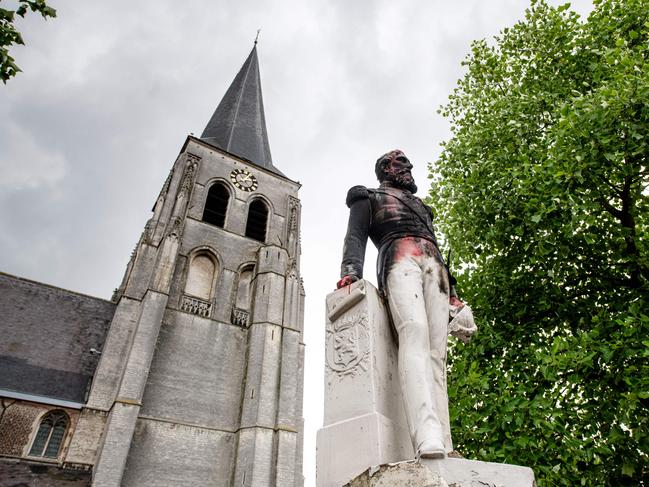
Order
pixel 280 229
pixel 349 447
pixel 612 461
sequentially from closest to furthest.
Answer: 1. pixel 349 447
2. pixel 612 461
3. pixel 280 229

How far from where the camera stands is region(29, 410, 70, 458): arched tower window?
16.4 meters

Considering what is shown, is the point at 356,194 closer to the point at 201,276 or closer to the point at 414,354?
the point at 414,354

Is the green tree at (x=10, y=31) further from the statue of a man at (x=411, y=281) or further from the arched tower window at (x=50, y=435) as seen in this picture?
the arched tower window at (x=50, y=435)

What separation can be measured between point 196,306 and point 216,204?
728cm

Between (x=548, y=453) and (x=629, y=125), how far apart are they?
161 inches

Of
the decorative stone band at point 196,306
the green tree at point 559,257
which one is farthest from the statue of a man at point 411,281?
the decorative stone band at point 196,306

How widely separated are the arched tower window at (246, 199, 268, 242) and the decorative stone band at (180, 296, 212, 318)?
18.7ft

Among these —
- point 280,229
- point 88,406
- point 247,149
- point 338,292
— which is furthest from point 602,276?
point 247,149

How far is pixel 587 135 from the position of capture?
5703 mm

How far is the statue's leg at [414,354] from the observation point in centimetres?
239

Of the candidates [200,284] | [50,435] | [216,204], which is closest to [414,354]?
[50,435]

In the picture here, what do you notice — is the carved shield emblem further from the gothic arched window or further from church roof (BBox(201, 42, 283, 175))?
church roof (BBox(201, 42, 283, 175))

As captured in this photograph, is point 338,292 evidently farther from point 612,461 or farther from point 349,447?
point 612,461

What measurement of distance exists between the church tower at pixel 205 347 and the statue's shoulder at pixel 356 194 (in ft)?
53.6
